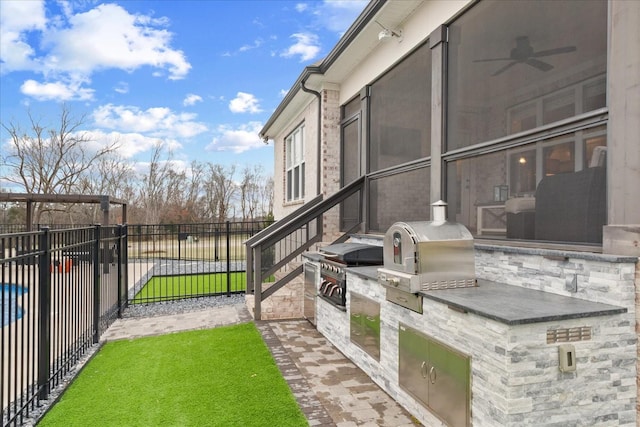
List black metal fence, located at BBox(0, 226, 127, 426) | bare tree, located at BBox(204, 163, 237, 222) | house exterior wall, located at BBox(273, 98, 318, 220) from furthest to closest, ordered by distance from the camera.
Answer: bare tree, located at BBox(204, 163, 237, 222) < house exterior wall, located at BBox(273, 98, 318, 220) < black metal fence, located at BBox(0, 226, 127, 426)

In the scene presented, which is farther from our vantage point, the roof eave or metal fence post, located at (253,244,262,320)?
metal fence post, located at (253,244,262,320)

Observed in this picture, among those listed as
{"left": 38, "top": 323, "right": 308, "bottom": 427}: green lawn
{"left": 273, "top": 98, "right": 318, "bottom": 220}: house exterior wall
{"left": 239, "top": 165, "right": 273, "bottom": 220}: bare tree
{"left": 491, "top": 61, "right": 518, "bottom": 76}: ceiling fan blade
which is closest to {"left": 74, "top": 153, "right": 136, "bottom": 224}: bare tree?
{"left": 239, "top": 165, "right": 273, "bottom": 220}: bare tree

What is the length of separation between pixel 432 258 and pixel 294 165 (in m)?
8.21

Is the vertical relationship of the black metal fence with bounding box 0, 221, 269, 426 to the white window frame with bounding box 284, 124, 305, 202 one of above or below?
below

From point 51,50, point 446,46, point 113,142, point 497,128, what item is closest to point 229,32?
point 51,50

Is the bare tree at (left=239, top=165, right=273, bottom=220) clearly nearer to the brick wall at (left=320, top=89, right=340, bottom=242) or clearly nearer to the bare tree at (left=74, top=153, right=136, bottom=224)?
the bare tree at (left=74, top=153, right=136, bottom=224)

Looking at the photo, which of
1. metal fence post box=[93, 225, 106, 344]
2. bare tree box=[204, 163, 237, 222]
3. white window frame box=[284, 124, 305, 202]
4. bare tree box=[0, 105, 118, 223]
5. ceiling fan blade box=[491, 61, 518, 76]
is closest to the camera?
ceiling fan blade box=[491, 61, 518, 76]

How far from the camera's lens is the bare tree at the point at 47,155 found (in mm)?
23562

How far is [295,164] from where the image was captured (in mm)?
10938

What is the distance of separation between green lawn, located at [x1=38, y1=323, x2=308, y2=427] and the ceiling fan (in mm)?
3565

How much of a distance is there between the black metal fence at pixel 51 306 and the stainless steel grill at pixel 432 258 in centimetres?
286

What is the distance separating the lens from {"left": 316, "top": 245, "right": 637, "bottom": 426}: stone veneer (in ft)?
7.36

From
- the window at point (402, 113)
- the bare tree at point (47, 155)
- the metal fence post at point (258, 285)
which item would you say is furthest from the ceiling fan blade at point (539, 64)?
the bare tree at point (47, 155)

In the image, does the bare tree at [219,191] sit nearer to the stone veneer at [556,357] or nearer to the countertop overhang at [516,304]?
the countertop overhang at [516,304]
